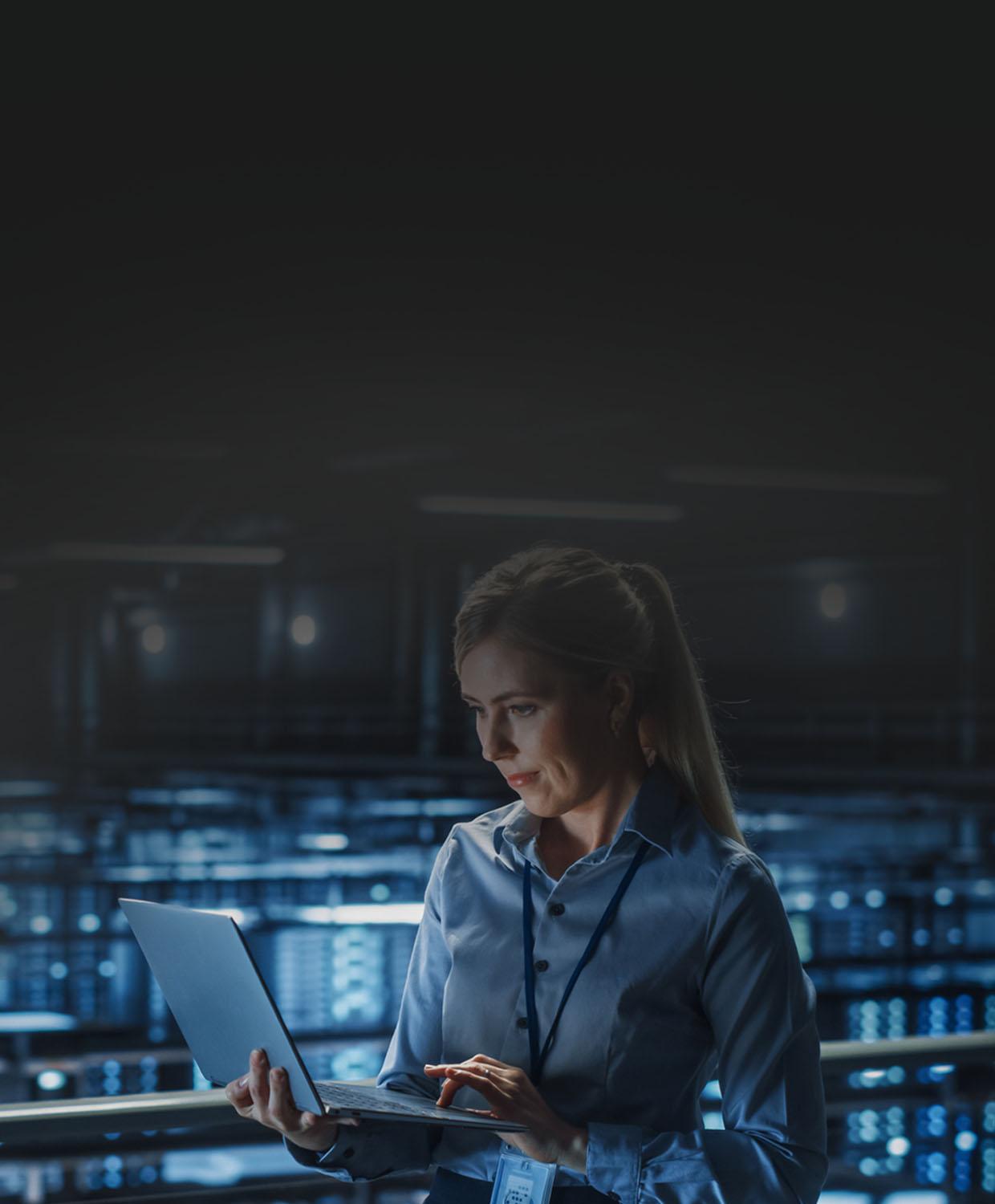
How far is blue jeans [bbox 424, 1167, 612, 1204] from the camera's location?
2.88ft

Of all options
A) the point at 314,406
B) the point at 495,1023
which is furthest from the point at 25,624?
the point at 495,1023

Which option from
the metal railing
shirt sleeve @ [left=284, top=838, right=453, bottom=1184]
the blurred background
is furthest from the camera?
the blurred background

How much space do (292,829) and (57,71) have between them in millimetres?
4712

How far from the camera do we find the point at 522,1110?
2.70 feet

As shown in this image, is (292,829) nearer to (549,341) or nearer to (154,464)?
(549,341)

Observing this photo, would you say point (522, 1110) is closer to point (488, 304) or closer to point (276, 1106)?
point (276, 1106)

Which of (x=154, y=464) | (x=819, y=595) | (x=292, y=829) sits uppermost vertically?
(x=154, y=464)

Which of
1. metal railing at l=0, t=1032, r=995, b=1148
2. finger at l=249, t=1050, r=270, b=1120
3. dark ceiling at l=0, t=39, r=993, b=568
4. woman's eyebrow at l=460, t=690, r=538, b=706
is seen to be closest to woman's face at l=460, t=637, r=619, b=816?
woman's eyebrow at l=460, t=690, r=538, b=706

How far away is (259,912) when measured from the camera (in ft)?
14.9

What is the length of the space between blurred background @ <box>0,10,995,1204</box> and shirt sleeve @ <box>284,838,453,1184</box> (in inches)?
10.6

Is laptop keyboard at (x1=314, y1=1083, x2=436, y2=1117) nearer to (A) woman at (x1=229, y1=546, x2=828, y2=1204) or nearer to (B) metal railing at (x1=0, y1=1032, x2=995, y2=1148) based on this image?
(A) woman at (x1=229, y1=546, x2=828, y2=1204)

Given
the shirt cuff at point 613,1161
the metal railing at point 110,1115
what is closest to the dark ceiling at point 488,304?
the metal railing at point 110,1115

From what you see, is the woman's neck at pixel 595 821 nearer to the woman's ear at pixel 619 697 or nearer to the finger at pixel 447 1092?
the woman's ear at pixel 619 697

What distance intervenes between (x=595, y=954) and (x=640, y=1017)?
0.04 meters
